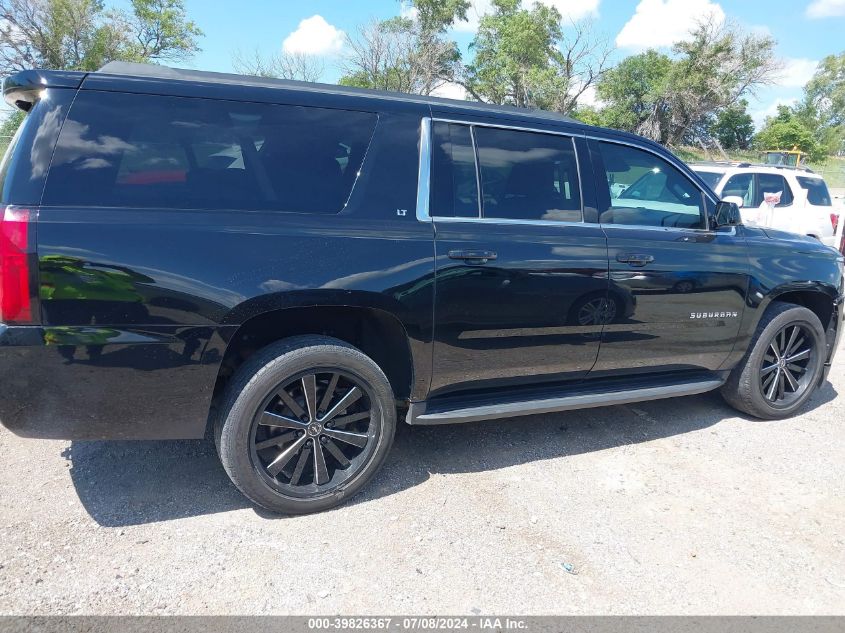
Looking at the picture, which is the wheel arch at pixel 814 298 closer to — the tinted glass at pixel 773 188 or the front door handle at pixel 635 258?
the front door handle at pixel 635 258

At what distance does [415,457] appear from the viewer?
12.3 ft

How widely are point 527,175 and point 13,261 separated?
8.14ft

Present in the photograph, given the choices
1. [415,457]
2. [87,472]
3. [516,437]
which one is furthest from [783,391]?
[87,472]

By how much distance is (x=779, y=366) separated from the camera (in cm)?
447

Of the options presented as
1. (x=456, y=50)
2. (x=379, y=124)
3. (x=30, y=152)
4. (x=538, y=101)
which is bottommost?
(x=30, y=152)

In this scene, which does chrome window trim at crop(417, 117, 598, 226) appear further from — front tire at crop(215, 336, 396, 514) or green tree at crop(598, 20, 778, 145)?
green tree at crop(598, 20, 778, 145)

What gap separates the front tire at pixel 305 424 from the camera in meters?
2.85

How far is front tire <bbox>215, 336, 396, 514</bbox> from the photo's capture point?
285 centimetres

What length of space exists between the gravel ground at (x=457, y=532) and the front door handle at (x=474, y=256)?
1.23m

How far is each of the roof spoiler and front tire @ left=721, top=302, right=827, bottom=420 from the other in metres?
4.23

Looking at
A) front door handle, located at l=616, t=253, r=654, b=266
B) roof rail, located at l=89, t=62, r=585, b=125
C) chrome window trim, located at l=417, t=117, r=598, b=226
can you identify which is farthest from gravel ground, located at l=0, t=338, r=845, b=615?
roof rail, located at l=89, t=62, r=585, b=125

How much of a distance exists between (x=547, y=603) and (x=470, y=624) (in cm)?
35

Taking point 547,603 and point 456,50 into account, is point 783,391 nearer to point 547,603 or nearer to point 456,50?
point 547,603

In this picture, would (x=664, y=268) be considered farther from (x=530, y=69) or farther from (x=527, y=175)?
(x=530, y=69)
